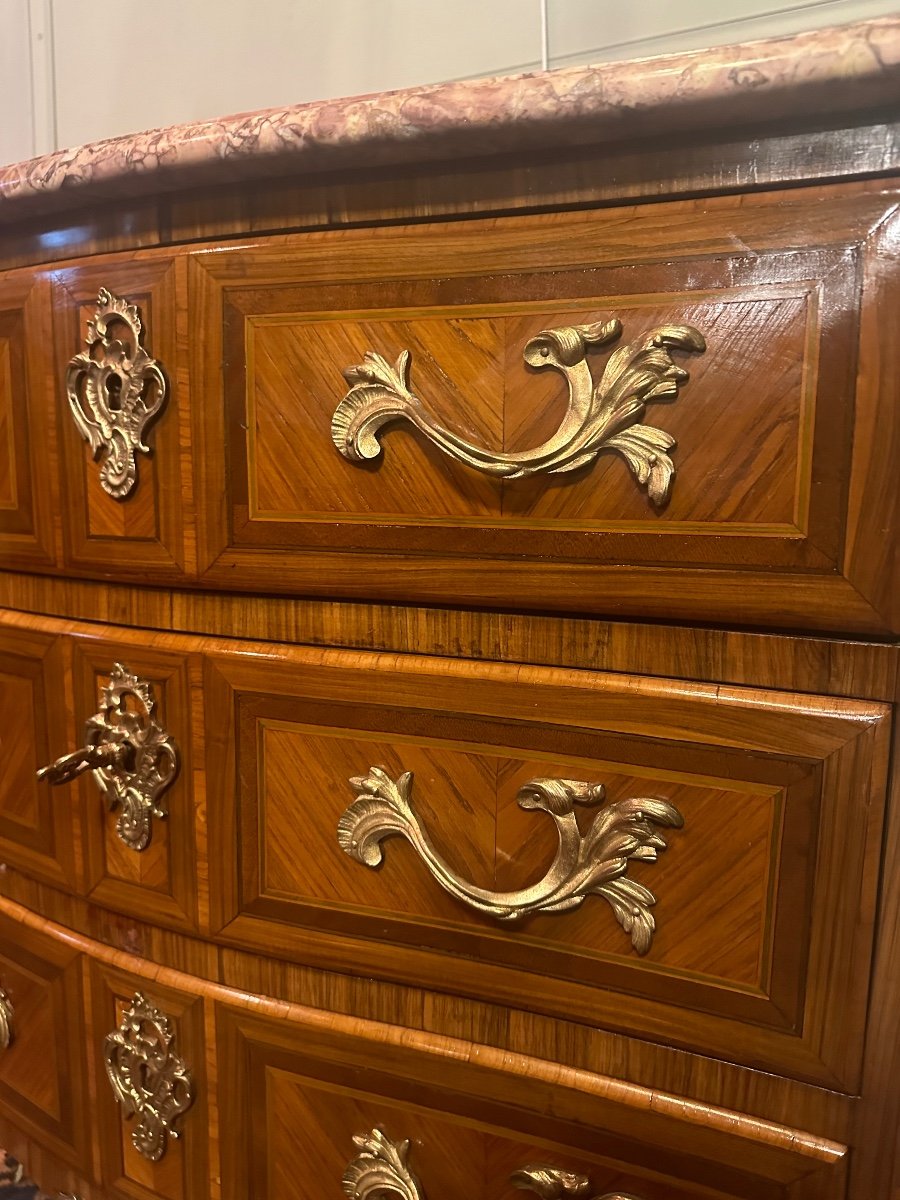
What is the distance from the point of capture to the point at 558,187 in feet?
1.28

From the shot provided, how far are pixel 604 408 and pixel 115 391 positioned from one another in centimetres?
30

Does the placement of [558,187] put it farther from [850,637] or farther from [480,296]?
[850,637]

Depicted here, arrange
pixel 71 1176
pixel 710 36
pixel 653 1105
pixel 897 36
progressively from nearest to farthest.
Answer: pixel 897 36, pixel 653 1105, pixel 71 1176, pixel 710 36

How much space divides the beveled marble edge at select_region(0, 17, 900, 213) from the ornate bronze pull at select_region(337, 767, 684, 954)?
0.31 meters

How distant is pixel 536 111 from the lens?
0.36 metres

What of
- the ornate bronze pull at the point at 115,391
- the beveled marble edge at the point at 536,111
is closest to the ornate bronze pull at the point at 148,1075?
the ornate bronze pull at the point at 115,391

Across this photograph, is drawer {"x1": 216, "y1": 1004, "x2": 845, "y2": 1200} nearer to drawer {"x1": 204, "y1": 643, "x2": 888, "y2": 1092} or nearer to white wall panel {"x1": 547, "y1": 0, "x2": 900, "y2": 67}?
drawer {"x1": 204, "y1": 643, "x2": 888, "y2": 1092}

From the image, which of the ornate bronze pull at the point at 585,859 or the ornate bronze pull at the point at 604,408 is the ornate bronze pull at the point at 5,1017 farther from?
the ornate bronze pull at the point at 604,408

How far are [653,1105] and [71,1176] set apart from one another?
0.46m

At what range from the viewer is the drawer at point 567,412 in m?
0.36

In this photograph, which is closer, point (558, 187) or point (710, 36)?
point (558, 187)

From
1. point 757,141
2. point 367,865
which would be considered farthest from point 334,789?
point 757,141

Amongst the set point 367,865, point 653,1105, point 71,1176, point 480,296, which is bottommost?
point 71,1176

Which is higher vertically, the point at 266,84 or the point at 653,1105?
the point at 266,84
